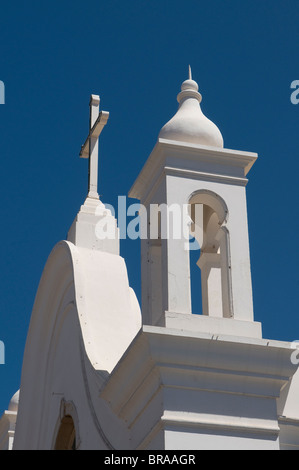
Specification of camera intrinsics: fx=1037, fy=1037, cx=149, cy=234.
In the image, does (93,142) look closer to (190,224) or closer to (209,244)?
(209,244)

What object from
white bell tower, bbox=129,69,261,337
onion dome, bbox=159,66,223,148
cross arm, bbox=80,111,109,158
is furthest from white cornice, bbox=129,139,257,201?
cross arm, bbox=80,111,109,158

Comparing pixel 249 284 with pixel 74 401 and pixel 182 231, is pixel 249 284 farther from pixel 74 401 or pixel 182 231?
pixel 74 401

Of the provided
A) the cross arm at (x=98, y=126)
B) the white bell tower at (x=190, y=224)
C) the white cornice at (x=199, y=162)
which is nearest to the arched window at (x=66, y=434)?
the white bell tower at (x=190, y=224)

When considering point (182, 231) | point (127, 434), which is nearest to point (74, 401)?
point (127, 434)

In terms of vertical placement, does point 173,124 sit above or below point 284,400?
above

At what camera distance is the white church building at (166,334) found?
8758mm

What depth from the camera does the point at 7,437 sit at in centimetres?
1433

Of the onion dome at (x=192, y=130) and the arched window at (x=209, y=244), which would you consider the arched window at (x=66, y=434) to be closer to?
the arched window at (x=209, y=244)

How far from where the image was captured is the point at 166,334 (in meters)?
8.72

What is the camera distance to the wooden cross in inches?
520

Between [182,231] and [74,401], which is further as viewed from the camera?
[74,401]

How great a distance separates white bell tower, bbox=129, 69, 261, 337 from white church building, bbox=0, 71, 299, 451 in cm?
1

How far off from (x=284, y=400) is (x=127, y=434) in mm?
1445

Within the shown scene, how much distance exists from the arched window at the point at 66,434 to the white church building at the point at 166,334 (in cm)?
1
